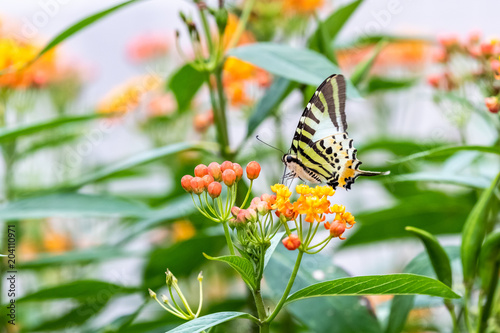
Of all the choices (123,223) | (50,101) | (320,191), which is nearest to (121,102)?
(123,223)

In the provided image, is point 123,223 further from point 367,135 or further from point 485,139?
point 485,139

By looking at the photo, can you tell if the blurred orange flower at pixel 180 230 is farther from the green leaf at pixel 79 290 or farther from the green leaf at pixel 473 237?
the green leaf at pixel 473 237

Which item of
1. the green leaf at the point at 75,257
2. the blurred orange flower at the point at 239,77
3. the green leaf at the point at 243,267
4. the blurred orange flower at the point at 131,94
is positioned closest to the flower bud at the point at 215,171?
the green leaf at the point at 243,267

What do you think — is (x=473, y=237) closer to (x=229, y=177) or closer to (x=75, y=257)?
(x=229, y=177)

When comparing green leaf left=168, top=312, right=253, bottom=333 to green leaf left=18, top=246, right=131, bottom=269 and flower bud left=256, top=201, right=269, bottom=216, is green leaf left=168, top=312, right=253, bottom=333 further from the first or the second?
green leaf left=18, top=246, right=131, bottom=269

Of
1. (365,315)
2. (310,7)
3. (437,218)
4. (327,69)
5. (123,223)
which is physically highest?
(310,7)

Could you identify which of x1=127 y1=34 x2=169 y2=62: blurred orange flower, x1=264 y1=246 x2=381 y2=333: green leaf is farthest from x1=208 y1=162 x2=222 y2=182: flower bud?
x1=127 y1=34 x2=169 y2=62: blurred orange flower
